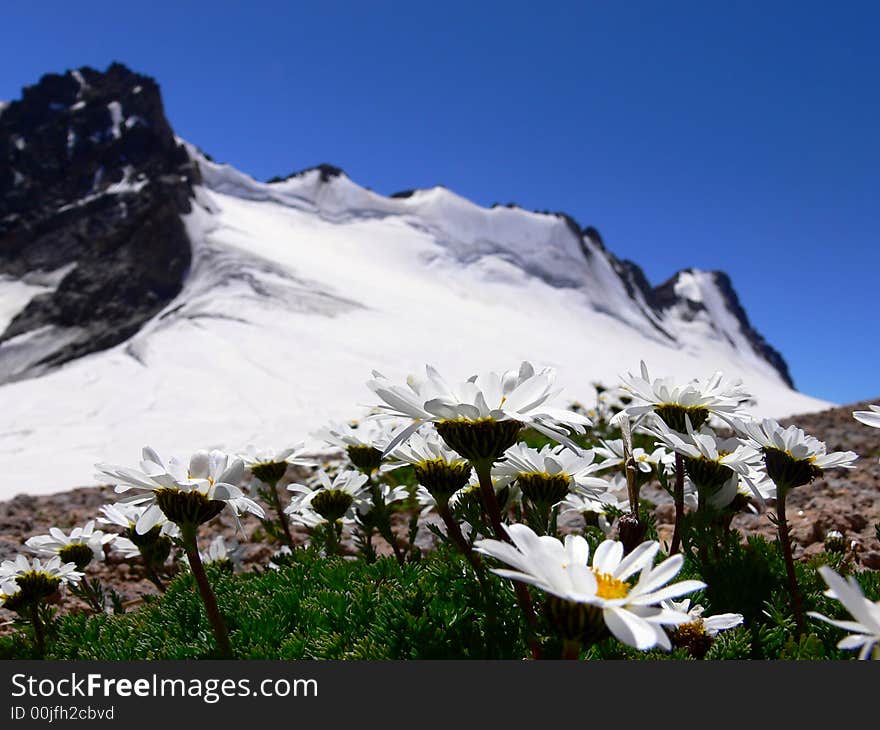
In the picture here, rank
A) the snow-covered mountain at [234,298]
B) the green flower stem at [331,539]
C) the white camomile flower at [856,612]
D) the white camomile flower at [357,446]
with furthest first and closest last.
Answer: the snow-covered mountain at [234,298], the green flower stem at [331,539], the white camomile flower at [357,446], the white camomile flower at [856,612]

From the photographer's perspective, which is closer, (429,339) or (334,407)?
(334,407)

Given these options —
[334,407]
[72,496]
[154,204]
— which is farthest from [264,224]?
[72,496]

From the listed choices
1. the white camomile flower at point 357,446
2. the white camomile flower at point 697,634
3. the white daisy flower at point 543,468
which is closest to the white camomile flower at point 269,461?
the white camomile flower at point 357,446

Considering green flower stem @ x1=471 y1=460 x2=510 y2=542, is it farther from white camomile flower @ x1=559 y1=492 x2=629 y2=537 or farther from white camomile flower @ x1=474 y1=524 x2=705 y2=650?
white camomile flower @ x1=559 y1=492 x2=629 y2=537

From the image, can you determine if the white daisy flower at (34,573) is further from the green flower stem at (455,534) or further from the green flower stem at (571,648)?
the green flower stem at (571,648)

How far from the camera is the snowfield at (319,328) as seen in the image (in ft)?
46.9

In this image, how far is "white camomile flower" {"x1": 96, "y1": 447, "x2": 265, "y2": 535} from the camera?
72.2 inches

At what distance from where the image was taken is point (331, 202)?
187 ft

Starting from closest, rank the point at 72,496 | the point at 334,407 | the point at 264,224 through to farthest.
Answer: the point at 72,496, the point at 334,407, the point at 264,224

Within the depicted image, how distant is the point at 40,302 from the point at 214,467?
40351 millimetres

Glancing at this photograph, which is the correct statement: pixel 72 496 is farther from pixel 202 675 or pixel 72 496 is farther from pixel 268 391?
pixel 268 391

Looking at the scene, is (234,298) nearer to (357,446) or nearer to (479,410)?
(357,446)

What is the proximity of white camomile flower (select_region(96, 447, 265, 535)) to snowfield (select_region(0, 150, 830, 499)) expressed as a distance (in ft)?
7.45

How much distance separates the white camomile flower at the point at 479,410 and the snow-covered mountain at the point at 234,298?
2624 mm
